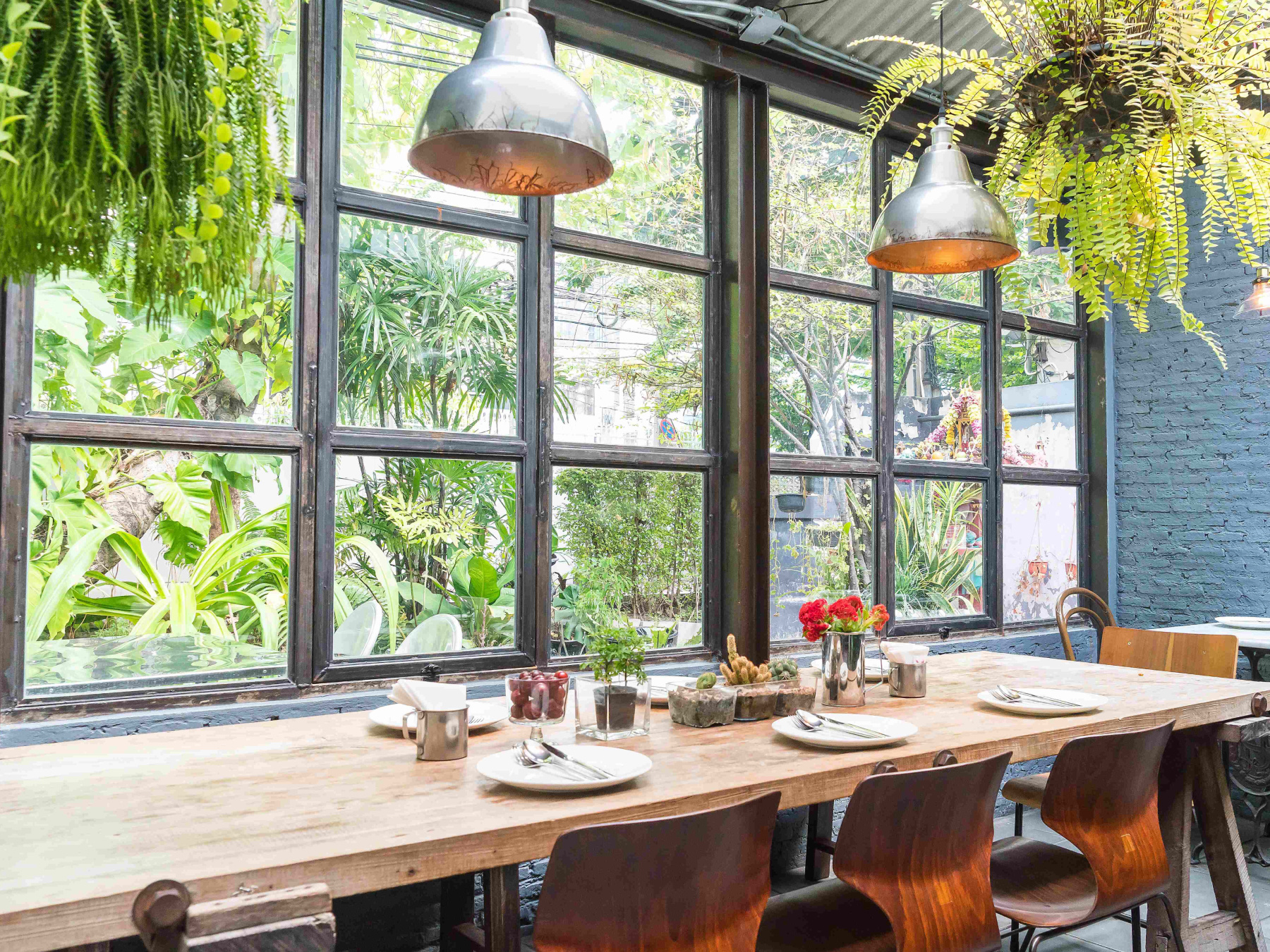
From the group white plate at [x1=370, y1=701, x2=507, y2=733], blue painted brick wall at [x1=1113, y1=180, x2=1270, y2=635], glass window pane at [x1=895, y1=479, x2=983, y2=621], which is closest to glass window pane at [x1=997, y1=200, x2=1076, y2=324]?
blue painted brick wall at [x1=1113, y1=180, x2=1270, y2=635]

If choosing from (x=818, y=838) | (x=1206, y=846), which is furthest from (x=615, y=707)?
(x=1206, y=846)

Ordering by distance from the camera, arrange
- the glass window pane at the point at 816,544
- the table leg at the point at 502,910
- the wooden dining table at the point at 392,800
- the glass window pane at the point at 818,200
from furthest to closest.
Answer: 1. the glass window pane at the point at 818,200
2. the glass window pane at the point at 816,544
3. the table leg at the point at 502,910
4. the wooden dining table at the point at 392,800

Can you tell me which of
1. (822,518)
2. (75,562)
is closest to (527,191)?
(75,562)

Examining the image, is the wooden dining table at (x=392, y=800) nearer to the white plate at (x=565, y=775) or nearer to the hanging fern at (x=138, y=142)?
the white plate at (x=565, y=775)

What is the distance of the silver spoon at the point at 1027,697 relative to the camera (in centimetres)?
220

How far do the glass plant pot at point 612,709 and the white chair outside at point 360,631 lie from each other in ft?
3.38

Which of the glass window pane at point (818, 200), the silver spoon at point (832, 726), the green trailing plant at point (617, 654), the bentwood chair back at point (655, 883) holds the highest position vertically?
the glass window pane at point (818, 200)

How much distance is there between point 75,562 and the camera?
2.31m

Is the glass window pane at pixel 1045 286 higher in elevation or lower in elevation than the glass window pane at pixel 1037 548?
higher

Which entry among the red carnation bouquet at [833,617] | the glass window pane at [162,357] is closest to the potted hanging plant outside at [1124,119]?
the red carnation bouquet at [833,617]

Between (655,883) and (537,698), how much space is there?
19.4 inches

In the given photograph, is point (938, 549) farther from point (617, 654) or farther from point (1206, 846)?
point (617, 654)

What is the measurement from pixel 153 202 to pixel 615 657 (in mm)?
1173

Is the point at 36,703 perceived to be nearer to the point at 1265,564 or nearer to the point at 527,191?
the point at 527,191
